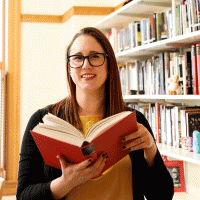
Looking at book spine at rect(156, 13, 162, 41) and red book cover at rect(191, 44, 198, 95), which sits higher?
book spine at rect(156, 13, 162, 41)

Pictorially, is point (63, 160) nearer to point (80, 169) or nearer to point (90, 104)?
point (80, 169)

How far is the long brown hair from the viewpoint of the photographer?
1.16m

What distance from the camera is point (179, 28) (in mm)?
1745

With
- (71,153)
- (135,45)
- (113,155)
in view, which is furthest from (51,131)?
(135,45)

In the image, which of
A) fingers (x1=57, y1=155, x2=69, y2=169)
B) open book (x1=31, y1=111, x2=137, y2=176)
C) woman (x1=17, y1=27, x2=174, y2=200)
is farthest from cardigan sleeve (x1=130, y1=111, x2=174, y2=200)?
fingers (x1=57, y1=155, x2=69, y2=169)

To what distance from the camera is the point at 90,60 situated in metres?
1.12

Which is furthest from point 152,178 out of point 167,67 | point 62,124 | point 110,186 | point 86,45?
Result: point 167,67

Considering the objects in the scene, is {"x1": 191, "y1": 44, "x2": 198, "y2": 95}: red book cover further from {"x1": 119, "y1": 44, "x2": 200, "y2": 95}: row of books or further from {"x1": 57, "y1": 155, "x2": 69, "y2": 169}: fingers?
{"x1": 57, "y1": 155, "x2": 69, "y2": 169}: fingers

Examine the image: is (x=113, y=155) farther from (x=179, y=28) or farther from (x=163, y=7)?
(x=163, y=7)

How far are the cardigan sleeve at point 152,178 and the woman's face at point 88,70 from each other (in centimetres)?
33

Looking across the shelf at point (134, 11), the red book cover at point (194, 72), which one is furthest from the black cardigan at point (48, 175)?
the shelf at point (134, 11)

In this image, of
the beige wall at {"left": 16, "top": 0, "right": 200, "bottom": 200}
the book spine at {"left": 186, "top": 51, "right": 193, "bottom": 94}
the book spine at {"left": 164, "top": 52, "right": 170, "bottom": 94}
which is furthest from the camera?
the beige wall at {"left": 16, "top": 0, "right": 200, "bottom": 200}

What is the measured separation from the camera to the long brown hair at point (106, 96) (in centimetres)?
116

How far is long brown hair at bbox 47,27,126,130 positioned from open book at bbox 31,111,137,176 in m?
0.28
